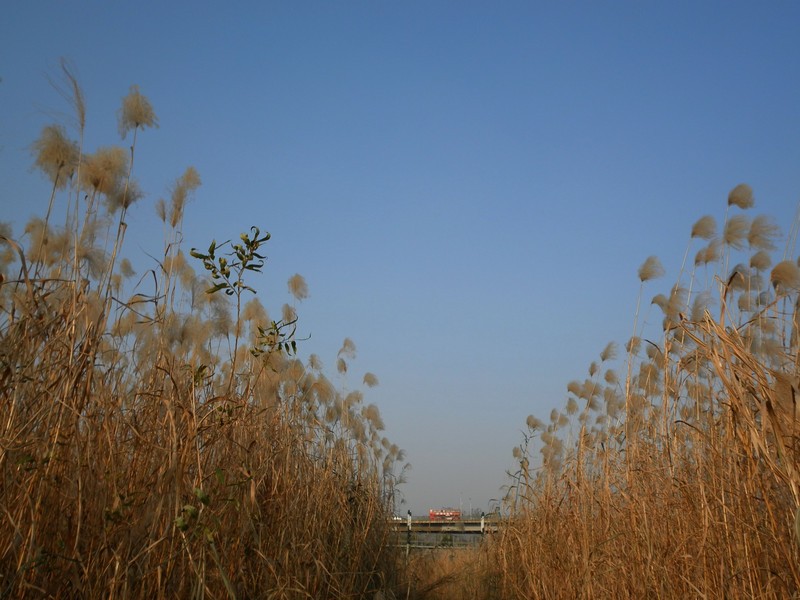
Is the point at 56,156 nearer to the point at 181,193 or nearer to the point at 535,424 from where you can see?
the point at 181,193

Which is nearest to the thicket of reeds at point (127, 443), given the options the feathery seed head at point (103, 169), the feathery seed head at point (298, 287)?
the feathery seed head at point (103, 169)

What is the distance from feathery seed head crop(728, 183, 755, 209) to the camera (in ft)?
15.9

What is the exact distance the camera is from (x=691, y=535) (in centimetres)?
317

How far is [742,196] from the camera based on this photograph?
4.88m

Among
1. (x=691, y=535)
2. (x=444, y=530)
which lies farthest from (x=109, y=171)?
(x=444, y=530)

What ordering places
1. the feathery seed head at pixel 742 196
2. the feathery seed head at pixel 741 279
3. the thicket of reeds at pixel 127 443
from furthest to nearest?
the feathery seed head at pixel 742 196, the feathery seed head at pixel 741 279, the thicket of reeds at pixel 127 443

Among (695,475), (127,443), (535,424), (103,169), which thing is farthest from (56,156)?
(535,424)

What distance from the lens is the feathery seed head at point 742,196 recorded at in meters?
4.84

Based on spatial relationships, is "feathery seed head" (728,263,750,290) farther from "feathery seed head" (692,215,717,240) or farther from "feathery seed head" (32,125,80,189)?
"feathery seed head" (32,125,80,189)

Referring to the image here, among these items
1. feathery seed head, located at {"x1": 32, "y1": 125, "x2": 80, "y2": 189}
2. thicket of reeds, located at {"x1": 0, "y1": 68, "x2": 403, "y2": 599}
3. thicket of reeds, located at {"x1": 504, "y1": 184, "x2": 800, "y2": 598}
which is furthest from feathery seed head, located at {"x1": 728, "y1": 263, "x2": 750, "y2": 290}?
feathery seed head, located at {"x1": 32, "y1": 125, "x2": 80, "y2": 189}

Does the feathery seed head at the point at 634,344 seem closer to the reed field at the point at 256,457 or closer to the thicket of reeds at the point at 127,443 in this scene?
the reed field at the point at 256,457

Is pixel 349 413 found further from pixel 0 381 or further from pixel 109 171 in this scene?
pixel 0 381

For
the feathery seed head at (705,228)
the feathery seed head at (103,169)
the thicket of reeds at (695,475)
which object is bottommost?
the thicket of reeds at (695,475)

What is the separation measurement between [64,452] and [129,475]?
273 mm
